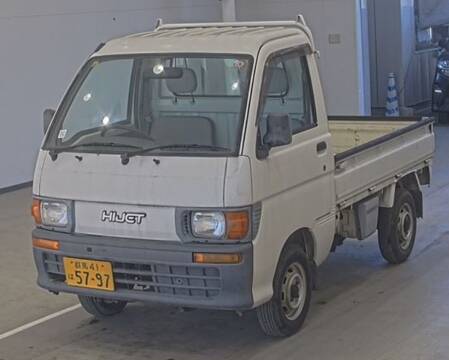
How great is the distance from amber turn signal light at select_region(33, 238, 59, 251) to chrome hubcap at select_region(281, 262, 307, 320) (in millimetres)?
1400

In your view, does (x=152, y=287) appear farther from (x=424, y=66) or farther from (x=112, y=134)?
(x=424, y=66)

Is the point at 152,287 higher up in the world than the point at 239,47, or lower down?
lower down

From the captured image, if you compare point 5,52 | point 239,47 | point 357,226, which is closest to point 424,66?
point 5,52

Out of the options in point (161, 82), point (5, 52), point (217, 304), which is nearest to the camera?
point (217, 304)

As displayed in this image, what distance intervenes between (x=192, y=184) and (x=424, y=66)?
11.3 metres

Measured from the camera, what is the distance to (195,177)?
5.02m

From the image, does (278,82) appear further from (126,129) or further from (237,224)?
(237,224)

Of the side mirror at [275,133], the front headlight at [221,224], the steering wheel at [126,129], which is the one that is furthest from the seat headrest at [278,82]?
the front headlight at [221,224]

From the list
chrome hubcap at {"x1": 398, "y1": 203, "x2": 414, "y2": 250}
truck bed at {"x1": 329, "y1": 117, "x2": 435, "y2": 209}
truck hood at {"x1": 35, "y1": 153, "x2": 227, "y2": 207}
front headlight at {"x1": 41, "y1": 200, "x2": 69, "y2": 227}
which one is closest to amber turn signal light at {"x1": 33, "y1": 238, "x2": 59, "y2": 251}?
front headlight at {"x1": 41, "y1": 200, "x2": 69, "y2": 227}

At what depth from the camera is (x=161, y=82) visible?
578 centimetres

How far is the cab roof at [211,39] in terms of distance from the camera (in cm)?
553

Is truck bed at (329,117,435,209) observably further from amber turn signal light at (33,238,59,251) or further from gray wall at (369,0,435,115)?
gray wall at (369,0,435,115)

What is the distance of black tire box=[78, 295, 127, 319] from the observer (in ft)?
19.6

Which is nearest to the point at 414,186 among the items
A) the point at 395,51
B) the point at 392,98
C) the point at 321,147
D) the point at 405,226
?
the point at 405,226
